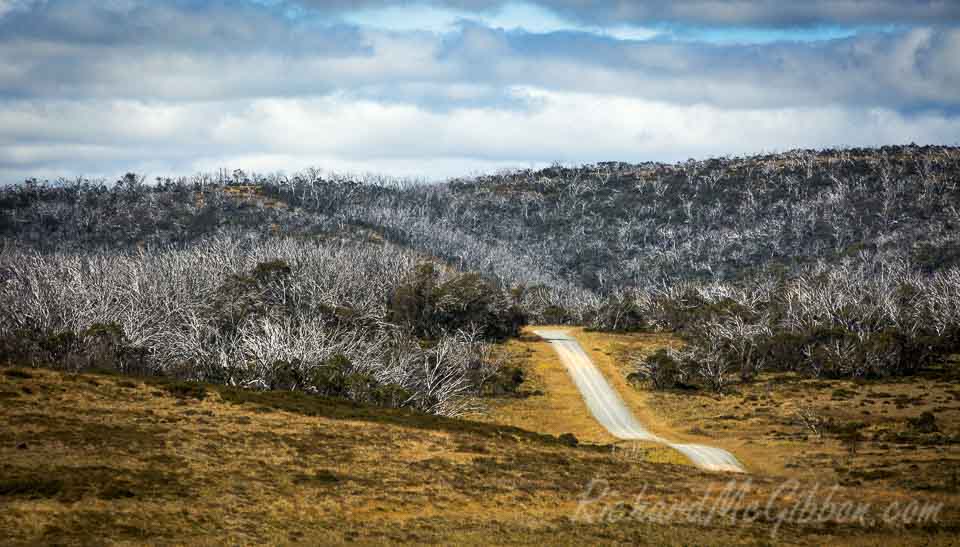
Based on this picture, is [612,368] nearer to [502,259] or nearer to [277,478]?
[277,478]

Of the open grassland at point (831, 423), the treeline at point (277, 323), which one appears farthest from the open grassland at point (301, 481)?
the treeline at point (277, 323)

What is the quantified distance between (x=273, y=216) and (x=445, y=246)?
36703mm

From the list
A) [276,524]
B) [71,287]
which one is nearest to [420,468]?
[276,524]

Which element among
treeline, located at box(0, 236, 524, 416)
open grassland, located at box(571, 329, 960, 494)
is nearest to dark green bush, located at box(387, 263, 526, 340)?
treeline, located at box(0, 236, 524, 416)

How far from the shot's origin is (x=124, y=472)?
34000 mm

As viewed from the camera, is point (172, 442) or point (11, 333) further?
point (11, 333)

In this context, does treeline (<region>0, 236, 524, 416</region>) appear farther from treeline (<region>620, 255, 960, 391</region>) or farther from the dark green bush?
treeline (<region>620, 255, 960, 391</region>)

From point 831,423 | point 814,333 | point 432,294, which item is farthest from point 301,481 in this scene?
point 814,333

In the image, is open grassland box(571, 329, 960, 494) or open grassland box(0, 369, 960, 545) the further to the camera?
open grassland box(571, 329, 960, 494)

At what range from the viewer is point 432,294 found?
9900cm

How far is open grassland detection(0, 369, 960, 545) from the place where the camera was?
97.7ft

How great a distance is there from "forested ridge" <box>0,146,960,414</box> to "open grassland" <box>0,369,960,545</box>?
1369 cm

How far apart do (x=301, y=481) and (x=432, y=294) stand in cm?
6290

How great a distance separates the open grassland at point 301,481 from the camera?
2977 cm
